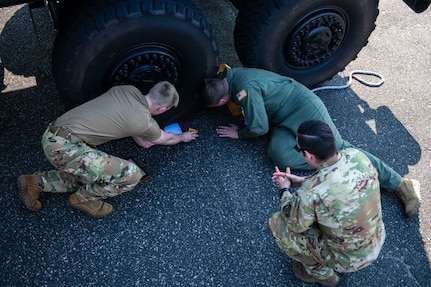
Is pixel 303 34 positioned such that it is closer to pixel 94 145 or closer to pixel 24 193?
pixel 94 145

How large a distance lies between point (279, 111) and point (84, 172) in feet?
5.09

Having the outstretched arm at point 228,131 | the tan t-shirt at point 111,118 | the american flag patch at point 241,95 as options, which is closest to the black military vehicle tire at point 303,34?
the american flag patch at point 241,95

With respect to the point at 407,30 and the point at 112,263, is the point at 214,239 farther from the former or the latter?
the point at 407,30

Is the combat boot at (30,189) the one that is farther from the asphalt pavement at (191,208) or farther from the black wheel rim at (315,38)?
the black wheel rim at (315,38)

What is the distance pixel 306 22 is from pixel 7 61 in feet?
9.06

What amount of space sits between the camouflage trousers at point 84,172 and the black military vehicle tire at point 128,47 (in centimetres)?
50

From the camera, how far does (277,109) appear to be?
3.41 metres

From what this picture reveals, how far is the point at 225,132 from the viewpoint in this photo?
3.53 meters

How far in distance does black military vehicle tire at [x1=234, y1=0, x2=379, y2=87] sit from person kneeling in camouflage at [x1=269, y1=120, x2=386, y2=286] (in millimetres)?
1307

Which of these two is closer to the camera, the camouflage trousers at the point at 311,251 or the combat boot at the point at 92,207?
the camouflage trousers at the point at 311,251

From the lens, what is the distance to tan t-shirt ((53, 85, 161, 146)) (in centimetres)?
269

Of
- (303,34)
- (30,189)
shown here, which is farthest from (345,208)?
(30,189)

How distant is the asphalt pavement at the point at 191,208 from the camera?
2.75m

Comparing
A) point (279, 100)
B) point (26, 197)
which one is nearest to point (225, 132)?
point (279, 100)
